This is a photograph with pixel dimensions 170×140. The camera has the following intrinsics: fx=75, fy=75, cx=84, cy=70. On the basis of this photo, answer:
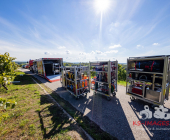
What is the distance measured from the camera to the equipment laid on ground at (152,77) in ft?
13.3

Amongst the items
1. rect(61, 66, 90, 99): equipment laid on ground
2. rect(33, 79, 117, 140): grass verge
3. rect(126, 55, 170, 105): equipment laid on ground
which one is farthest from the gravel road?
rect(61, 66, 90, 99): equipment laid on ground

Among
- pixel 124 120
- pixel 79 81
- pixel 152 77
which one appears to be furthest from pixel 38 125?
pixel 152 77

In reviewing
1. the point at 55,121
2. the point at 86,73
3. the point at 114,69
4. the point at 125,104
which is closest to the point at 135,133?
the point at 125,104

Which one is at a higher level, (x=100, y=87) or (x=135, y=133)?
(x=100, y=87)

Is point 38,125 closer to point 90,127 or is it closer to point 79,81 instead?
point 90,127

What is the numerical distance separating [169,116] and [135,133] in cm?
241

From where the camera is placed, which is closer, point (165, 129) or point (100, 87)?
point (165, 129)

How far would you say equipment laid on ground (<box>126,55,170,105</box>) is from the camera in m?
4.06

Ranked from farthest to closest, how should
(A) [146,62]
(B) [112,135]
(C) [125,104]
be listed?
1. (C) [125,104]
2. (A) [146,62]
3. (B) [112,135]

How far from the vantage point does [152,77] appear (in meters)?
4.80

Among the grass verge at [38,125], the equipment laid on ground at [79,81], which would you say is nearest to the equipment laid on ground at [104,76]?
the equipment laid on ground at [79,81]

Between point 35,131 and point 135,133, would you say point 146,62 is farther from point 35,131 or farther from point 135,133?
point 35,131

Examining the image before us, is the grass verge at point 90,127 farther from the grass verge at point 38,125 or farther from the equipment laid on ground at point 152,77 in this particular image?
the equipment laid on ground at point 152,77

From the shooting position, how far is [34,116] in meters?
3.84
